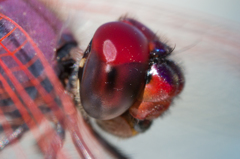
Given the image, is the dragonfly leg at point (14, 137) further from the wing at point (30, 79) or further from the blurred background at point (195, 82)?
the blurred background at point (195, 82)

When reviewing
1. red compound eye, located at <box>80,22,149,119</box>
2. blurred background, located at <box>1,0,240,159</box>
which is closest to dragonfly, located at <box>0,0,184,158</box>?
red compound eye, located at <box>80,22,149,119</box>

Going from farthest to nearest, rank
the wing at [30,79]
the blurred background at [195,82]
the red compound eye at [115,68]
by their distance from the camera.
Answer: the blurred background at [195,82] → the wing at [30,79] → the red compound eye at [115,68]

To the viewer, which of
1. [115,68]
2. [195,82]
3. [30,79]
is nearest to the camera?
[115,68]

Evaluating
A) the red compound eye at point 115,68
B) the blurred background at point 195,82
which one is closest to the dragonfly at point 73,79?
the red compound eye at point 115,68

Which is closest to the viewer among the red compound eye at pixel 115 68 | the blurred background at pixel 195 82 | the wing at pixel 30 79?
the red compound eye at pixel 115 68

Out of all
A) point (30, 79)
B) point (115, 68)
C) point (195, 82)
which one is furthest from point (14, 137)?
point (195, 82)

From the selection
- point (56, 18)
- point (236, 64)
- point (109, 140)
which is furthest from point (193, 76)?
point (56, 18)

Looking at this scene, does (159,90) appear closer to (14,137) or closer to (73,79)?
(73,79)
